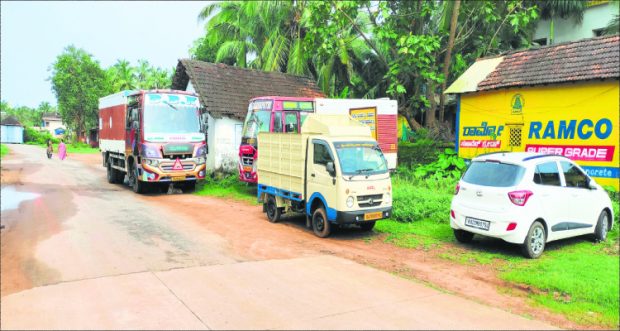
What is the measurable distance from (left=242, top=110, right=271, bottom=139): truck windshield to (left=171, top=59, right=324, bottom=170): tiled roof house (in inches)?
163

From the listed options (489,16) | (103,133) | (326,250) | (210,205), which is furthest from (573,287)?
(103,133)

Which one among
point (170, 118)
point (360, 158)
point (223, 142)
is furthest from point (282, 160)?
point (223, 142)

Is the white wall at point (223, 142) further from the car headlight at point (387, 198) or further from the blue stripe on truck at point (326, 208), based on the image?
the car headlight at point (387, 198)

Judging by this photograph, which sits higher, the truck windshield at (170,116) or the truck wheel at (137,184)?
the truck windshield at (170,116)

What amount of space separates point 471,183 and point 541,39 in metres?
21.8

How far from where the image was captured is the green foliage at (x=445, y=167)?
52.8ft

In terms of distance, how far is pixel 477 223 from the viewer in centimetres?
834

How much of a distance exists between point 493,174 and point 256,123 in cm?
893

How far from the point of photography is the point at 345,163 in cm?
959

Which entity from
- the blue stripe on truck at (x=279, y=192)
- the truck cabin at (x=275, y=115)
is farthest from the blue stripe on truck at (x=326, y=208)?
the truck cabin at (x=275, y=115)

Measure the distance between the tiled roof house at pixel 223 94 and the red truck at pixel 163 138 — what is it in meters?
2.59

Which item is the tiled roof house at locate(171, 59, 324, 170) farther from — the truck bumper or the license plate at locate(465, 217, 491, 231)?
the license plate at locate(465, 217, 491, 231)

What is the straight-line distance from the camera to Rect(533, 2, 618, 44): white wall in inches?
905

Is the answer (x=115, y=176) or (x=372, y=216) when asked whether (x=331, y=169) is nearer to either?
(x=372, y=216)
